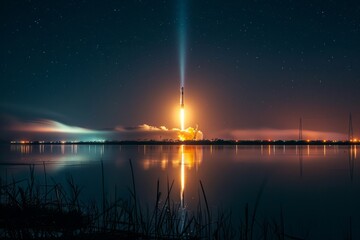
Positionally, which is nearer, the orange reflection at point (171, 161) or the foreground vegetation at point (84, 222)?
the foreground vegetation at point (84, 222)

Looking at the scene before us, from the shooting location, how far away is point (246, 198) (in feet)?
88.8

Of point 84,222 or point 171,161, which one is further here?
point 171,161

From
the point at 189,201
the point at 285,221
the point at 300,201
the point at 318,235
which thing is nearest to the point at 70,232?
the point at 318,235

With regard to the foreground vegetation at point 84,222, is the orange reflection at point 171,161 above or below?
below

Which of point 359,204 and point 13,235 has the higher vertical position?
point 13,235

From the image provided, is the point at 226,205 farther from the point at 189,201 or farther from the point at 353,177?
the point at 353,177

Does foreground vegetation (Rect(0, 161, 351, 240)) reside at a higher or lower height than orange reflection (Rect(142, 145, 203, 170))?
higher

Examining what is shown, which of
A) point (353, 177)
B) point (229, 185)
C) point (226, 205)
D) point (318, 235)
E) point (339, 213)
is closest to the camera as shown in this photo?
point (318, 235)

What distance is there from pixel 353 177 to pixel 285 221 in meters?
25.6

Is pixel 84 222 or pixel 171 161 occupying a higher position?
pixel 84 222

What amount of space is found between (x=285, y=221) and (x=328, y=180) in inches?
845

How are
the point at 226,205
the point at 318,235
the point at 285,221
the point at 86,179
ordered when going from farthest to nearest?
the point at 86,179 → the point at 226,205 → the point at 285,221 → the point at 318,235

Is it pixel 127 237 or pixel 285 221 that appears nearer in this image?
pixel 127 237

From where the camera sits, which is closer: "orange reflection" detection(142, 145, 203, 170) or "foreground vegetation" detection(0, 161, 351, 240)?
"foreground vegetation" detection(0, 161, 351, 240)
